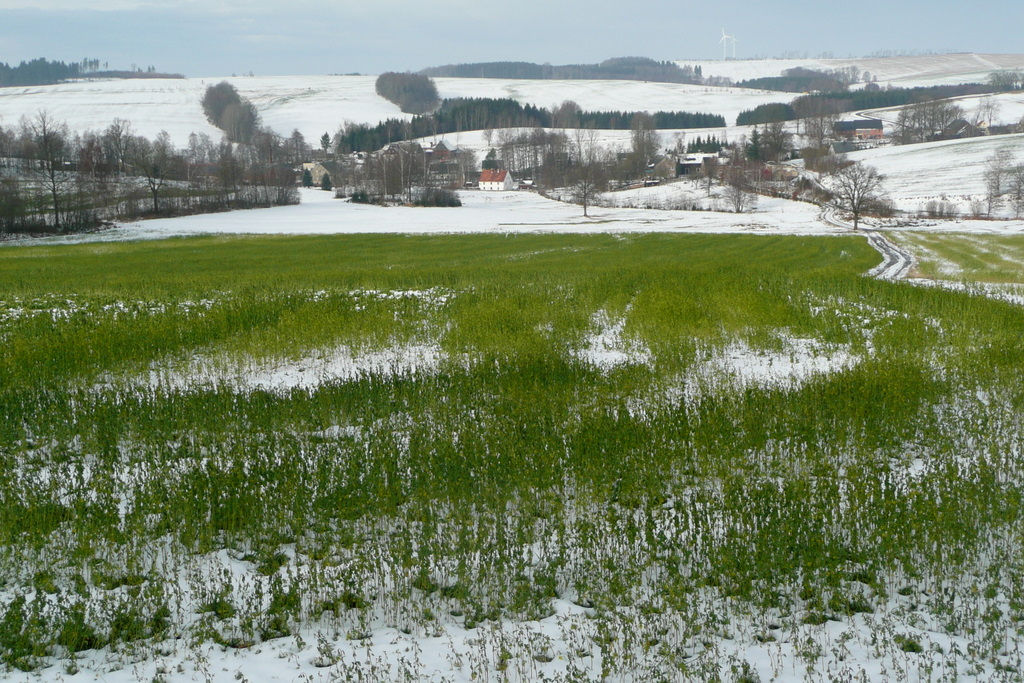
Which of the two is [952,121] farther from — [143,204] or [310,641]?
[310,641]

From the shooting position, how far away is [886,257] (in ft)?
149

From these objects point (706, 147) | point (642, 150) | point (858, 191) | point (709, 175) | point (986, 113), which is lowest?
point (858, 191)

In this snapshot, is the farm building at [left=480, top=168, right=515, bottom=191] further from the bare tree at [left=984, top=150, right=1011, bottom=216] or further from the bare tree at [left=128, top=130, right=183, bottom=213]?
the bare tree at [left=984, top=150, right=1011, bottom=216]

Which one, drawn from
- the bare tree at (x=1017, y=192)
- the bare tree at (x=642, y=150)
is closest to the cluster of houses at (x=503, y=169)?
the bare tree at (x=642, y=150)

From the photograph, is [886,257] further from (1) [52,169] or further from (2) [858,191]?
(1) [52,169]

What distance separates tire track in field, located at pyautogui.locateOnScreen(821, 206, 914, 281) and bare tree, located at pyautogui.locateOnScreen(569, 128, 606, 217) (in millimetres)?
28867

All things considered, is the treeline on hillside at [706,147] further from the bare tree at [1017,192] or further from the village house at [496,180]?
the bare tree at [1017,192]

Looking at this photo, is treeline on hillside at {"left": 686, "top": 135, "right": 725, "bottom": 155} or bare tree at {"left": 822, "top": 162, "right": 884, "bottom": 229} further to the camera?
treeline on hillside at {"left": 686, "top": 135, "right": 725, "bottom": 155}

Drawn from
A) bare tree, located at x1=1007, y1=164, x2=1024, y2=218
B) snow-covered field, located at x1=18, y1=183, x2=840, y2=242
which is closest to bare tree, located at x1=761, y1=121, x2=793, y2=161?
snow-covered field, located at x1=18, y1=183, x2=840, y2=242

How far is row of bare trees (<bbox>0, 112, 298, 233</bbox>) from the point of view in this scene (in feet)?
230

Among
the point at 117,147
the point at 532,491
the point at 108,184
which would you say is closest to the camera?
the point at 532,491

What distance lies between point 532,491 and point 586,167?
3498 inches

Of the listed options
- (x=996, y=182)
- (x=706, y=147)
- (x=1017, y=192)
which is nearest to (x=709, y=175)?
(x=996, y=182)

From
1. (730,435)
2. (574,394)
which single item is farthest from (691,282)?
(730,435)
